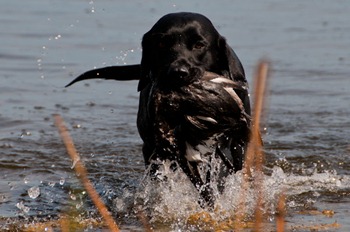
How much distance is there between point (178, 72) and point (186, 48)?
2.00 feet

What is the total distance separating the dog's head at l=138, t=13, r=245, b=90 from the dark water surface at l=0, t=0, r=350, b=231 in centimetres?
82

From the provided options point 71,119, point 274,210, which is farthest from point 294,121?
point 274,210

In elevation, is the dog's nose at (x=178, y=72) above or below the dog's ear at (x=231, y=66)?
above

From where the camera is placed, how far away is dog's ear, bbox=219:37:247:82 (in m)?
5.59

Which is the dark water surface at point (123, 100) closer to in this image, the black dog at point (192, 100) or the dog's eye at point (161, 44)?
the black dog at point (192, 100)

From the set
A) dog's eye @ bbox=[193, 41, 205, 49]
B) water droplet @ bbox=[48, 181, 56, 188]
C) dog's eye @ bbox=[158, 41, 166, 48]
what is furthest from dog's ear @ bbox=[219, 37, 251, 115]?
water droplet @ bbox=[48, 181, 56, 188]

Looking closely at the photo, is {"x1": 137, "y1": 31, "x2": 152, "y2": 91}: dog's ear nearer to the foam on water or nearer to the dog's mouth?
the foam on water

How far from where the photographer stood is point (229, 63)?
5641mm

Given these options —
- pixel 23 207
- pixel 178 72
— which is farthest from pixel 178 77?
pixel 23 207

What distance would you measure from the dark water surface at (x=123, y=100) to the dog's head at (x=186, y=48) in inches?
32.4

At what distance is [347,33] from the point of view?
1336 centimetres

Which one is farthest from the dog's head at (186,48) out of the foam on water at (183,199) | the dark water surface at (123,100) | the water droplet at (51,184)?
the water droplet at (51,184)

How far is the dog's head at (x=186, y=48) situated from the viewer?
5.46m

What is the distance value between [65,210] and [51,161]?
1464 millimetres
